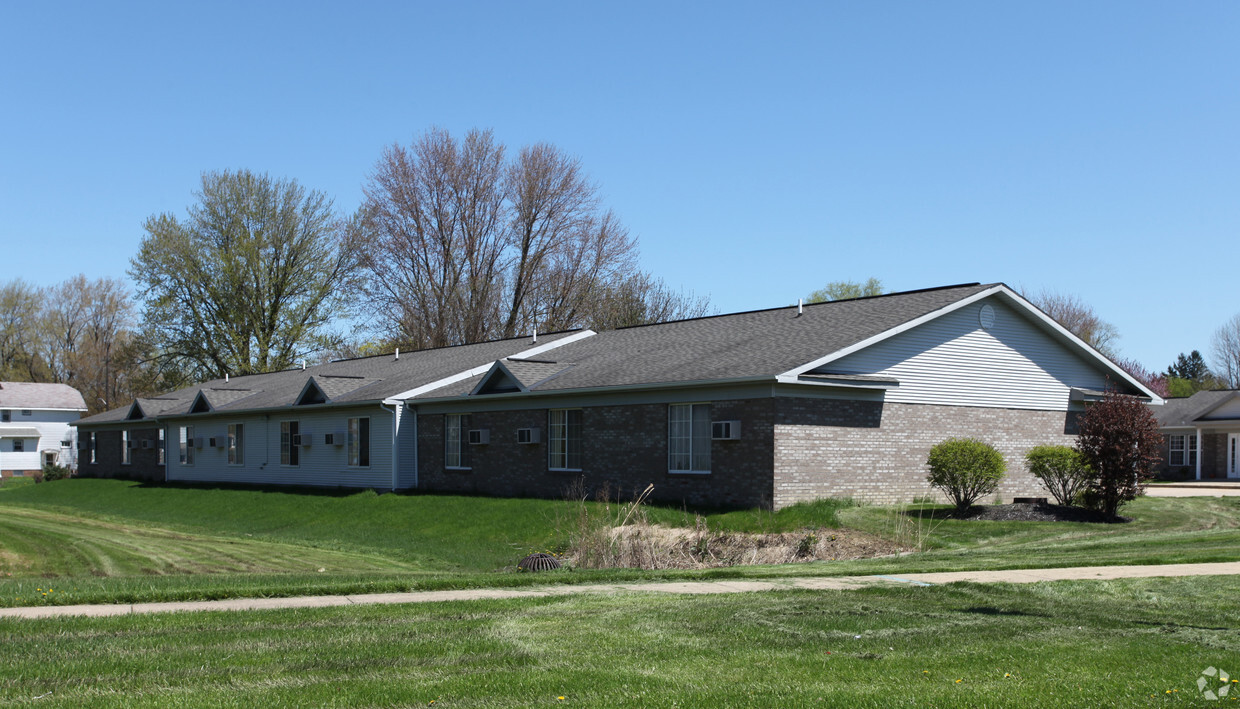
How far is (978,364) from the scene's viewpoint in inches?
1038

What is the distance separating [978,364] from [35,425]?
65.4m

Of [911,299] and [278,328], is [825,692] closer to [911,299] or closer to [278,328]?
[911,299]

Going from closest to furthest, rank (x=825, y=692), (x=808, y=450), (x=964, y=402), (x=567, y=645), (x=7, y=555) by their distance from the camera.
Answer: (x=825, y=692), (x=567, y=645), (x=7, y=555), (x=808, y=450), (x=964, y=402)

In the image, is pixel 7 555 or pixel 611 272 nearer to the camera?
pixel 7 555

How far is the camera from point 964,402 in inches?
1026

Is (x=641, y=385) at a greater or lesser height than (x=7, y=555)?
greater

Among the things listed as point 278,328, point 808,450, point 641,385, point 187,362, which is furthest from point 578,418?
point 187,362

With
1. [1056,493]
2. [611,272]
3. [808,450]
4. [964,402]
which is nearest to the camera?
[808,450]

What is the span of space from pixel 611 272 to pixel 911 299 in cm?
2850

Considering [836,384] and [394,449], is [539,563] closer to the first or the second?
[836,384]

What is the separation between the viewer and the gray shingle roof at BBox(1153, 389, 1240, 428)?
47.2 metres

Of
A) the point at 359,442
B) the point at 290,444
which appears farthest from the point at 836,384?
the point at 290,444

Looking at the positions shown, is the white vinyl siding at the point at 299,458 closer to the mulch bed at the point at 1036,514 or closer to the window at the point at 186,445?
the window at the point at 186,445

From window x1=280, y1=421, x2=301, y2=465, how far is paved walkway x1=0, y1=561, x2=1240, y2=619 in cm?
2701
